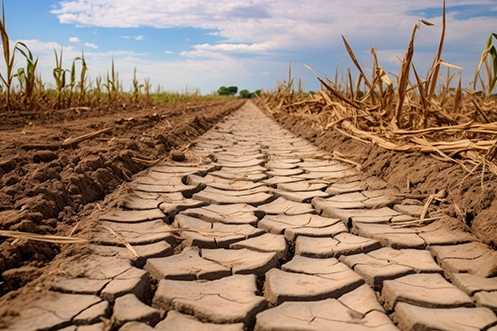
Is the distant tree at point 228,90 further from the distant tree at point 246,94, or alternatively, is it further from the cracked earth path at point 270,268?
the cracked earth path at point 270,268

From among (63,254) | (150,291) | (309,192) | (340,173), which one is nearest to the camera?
(150,291)

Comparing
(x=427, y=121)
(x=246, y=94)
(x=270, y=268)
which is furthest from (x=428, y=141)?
(x=246, y=94)

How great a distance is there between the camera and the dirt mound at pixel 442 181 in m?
2.10

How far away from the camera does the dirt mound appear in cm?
210

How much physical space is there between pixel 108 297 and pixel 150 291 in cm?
14

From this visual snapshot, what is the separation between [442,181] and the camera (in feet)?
8.61

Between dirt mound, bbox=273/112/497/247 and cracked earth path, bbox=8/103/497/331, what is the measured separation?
0.10 metres

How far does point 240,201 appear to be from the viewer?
2.66 m

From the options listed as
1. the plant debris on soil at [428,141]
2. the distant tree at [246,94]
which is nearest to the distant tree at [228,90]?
the distant tree at [246,94]

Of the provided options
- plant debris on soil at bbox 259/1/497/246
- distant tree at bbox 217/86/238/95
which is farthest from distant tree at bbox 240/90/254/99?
plant debris on soil at bbox 259/1/497/246

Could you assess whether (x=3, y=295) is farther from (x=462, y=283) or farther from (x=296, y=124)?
(x=296, y=124)

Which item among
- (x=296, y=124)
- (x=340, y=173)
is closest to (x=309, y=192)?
(x=340, y=173)

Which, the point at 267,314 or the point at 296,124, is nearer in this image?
the point at 267,314

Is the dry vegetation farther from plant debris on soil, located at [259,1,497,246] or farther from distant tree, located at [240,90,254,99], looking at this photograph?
distant tree, located at [240,90,254,99]
